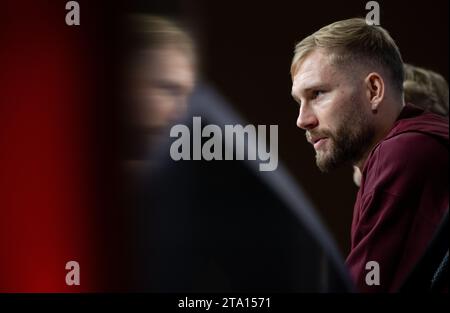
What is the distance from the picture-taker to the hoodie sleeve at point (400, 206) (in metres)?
1.14

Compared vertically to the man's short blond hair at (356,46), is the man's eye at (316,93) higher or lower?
lower

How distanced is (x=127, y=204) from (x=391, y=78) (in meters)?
0.66

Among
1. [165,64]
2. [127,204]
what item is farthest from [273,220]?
[165,64]

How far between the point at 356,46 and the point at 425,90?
30cm

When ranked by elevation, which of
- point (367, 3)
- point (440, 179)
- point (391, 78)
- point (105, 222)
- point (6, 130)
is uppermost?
point (367, 3)

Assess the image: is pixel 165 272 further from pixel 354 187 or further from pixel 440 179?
pixel 440 179

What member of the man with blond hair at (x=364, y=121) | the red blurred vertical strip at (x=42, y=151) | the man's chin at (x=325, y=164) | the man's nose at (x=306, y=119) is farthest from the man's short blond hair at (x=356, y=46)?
the red blurred vertical strip at (x=42, y=151)

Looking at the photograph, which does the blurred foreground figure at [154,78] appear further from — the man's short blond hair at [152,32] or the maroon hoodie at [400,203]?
the maroon hoodie at [400,203]

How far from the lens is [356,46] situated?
1317mm

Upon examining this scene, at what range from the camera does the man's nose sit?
1.32 meters

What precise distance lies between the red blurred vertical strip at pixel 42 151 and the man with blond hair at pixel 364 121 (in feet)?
1.71

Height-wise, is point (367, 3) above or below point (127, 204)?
above

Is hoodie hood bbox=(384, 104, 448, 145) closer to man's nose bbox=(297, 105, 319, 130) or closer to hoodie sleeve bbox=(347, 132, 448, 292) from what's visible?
hoodie sleeve bbox=(347, 132, 448, 292)

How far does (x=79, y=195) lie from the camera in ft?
4.45
